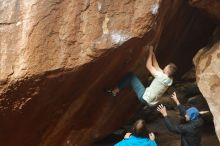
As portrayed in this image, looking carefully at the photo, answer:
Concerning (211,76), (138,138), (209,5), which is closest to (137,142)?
(138,138)

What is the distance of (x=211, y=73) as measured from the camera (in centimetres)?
930

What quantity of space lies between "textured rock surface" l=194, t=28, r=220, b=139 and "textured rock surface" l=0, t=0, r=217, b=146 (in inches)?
59.1

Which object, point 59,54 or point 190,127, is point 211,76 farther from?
point 59,54

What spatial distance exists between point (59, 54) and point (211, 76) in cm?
356

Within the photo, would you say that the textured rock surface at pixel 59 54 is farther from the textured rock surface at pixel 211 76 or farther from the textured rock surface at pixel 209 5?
the textured rock surface at pixel 211 76

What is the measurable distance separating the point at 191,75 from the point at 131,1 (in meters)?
8.59

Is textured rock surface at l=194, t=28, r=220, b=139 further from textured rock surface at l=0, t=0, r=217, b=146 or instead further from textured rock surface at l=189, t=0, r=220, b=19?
textured rock surface at l=0, t=0, r=217, b=146

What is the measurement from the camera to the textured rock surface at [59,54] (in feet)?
23.7

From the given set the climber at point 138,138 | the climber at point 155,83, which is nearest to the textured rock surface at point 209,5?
the climber at point 155,83

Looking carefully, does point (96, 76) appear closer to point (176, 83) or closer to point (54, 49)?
point (54, 49)

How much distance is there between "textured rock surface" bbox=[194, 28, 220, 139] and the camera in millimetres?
9047

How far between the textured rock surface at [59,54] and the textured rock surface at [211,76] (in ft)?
4.92

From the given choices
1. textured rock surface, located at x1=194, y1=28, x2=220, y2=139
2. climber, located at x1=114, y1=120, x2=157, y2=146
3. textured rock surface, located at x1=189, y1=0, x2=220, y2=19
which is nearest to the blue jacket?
climber, located at x1=114, y1=120, x2=157, y2=146

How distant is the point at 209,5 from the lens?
29.9ft
